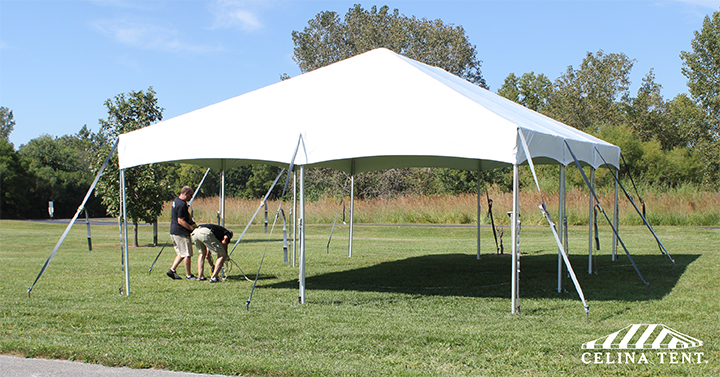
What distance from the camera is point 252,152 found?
8.00m

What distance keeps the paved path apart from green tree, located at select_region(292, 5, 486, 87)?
33893 millimetres

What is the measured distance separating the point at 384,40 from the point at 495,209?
60.7ft

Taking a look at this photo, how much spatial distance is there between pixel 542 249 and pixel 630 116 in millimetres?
32916

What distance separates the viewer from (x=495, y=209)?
2628cm

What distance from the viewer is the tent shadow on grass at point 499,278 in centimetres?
862

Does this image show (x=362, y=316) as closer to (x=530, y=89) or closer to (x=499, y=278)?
(x=499, y=278)

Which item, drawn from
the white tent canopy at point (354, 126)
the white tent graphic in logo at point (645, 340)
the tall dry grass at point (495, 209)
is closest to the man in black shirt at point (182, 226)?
the white tent canopy at point (354, 126)

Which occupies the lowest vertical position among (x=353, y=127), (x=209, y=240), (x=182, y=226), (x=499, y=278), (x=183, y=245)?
(x=499, y=278)

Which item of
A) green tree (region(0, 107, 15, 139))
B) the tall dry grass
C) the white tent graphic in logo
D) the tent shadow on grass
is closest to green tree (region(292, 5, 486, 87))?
the tall dry grass

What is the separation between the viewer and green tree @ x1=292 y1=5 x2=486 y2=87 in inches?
1492

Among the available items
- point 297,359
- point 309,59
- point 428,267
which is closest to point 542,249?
point 428,267

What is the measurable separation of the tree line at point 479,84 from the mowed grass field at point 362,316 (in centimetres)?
926

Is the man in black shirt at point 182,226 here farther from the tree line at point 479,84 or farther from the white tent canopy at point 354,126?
the tree line at point 479,84

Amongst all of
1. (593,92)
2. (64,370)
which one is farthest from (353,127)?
(593,92)
